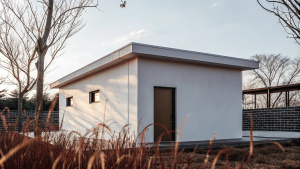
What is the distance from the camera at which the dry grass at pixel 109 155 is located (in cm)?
150

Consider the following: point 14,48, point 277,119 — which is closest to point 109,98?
point 14,48

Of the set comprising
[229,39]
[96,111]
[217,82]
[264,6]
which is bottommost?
[96,111]

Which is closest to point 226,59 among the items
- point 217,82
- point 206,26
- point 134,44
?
point 217,82

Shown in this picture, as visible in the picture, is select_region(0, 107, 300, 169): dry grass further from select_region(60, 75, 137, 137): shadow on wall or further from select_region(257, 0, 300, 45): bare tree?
select_region(60, 75, 137, 137): shadow on wall

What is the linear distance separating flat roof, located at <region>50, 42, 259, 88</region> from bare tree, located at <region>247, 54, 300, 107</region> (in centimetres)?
1711

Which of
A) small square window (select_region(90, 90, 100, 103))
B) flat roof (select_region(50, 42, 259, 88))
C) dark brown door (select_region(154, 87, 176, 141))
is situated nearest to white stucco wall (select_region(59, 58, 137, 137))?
small square window (select_region(90, 90, 100, 103))

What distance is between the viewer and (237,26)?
1234 centimetres

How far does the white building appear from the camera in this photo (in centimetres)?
777

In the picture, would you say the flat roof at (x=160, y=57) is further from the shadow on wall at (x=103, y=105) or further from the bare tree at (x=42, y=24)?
the bare tree at (x=42, y=24)

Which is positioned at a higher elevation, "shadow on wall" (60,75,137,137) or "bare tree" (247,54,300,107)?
"bare tree" (247,54,300,107)

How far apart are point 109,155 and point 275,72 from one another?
2581 cm

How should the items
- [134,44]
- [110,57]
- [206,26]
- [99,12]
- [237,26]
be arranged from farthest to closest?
[237,26] → [206,26] → [99,12] → [110,57] → [134,44]

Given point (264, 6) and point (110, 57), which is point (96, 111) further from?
point (264, 6)

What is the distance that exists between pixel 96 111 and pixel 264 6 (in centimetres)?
723
